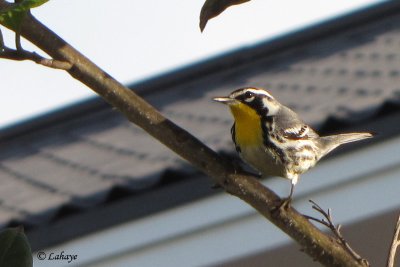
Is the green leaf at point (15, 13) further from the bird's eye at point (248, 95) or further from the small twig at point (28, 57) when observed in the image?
the bird's eye at point (248, 95)

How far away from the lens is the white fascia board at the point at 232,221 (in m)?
4.46

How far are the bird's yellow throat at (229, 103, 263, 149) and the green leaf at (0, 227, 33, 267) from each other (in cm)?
184

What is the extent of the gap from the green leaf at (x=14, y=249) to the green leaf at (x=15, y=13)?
28 cm

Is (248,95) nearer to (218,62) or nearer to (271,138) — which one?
(271,138)

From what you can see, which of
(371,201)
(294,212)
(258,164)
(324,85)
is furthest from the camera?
(324,85)

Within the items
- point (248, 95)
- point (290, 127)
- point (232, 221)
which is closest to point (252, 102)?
point (248, 95)

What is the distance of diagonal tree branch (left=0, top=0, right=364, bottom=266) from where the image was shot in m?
1.47

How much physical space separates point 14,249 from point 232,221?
10.8 feet

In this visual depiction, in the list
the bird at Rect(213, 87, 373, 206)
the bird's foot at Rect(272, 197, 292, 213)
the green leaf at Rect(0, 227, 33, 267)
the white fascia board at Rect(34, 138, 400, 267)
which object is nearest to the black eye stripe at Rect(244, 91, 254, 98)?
the bird at Rect(213, 87, 373, 206)

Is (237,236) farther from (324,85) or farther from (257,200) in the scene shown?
(257,200)

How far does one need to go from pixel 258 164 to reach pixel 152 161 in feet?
8.31

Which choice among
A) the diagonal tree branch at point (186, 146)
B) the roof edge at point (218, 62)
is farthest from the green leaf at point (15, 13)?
the roof edge at point (218, 62)

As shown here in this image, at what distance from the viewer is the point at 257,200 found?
1.51 m

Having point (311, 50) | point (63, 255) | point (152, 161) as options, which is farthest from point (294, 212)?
point (311, 50)
